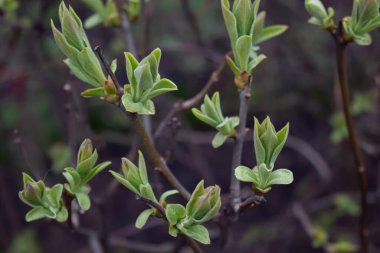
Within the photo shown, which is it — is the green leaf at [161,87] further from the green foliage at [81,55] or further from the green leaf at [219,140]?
the green leaf at [219,140]

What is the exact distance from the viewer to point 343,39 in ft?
3.20

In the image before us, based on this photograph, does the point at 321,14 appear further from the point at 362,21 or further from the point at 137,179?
the point at 137,179

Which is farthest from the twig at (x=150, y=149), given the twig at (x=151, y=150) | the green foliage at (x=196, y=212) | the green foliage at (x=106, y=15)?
the green foliage at (x=106, y=15)

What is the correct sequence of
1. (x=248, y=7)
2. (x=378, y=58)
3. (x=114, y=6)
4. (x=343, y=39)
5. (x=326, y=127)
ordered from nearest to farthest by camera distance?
(x=248, y=7) → (x=343, y=39) → (x=114, y=6) → (x=378, y=58) → (x=326, y=127)

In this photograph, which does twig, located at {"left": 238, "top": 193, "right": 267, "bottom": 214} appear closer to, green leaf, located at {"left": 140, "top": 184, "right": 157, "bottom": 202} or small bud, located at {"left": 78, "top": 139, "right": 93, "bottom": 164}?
green leaf, located at {"left": 140, "top": 184, "right": 157, "bottom": 202}

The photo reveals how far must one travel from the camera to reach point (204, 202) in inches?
30.5

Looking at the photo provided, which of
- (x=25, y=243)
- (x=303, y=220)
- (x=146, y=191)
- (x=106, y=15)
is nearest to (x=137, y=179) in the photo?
(x=146, y=191)

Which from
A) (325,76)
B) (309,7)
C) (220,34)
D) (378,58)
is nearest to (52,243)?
(220,34)

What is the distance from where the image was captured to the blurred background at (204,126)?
6.49ft

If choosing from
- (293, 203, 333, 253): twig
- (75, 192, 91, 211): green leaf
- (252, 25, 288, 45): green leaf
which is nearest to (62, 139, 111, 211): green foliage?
(75, 192, 91, 211): green leaf

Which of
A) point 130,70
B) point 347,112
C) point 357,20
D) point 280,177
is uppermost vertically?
point 130,70

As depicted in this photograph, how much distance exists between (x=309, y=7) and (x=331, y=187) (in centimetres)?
137

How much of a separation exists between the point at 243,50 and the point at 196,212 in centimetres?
25

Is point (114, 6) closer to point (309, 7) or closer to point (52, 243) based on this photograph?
point (309, 7)
